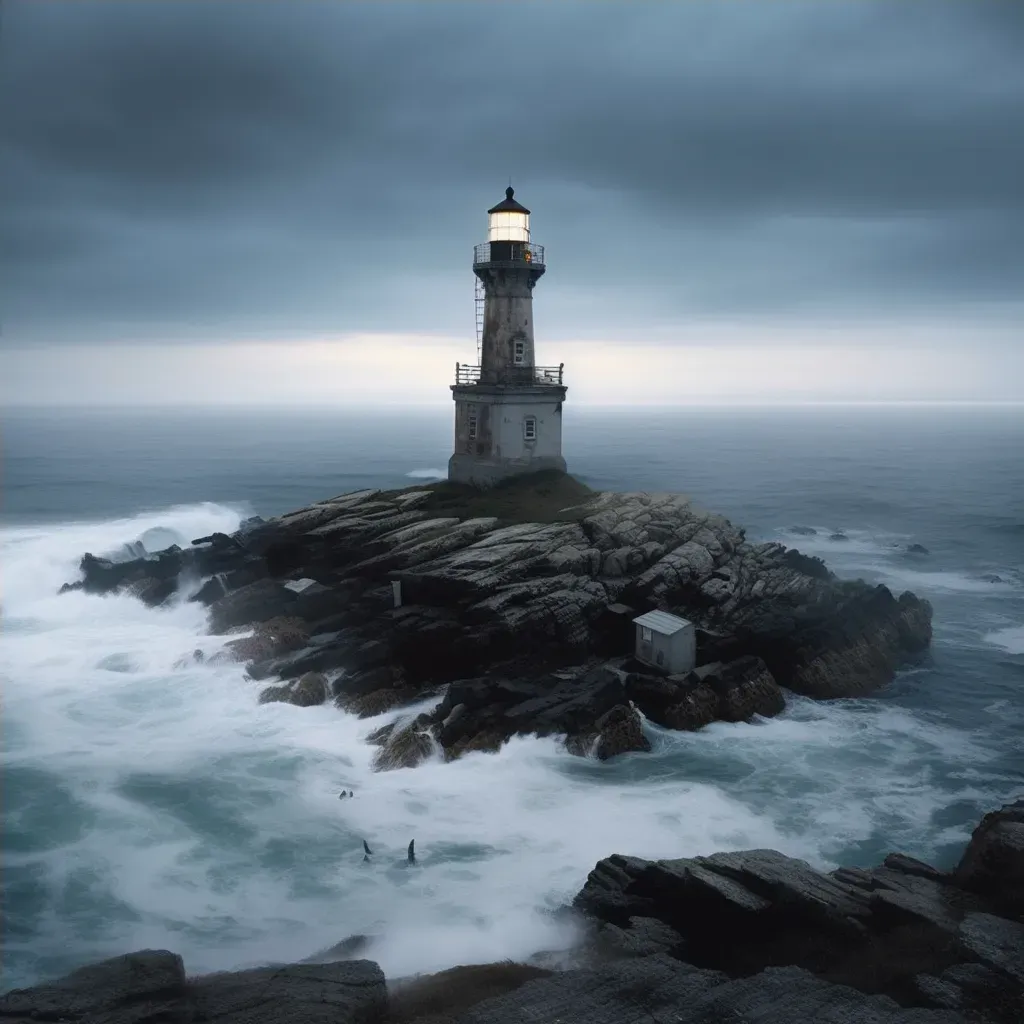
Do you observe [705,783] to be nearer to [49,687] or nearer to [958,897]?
[958,897]

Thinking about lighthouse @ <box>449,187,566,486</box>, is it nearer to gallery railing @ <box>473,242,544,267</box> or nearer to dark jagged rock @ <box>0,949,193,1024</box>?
gallery railing @ <box>473,242,544,267</box>

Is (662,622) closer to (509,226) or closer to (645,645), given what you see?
(645,645)

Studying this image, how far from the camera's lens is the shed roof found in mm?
27516

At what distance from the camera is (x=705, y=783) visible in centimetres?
2288

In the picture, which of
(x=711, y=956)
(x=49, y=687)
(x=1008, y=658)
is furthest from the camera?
(x=1008, y=658)

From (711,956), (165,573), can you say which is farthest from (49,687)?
(711,956)

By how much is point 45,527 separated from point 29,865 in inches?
2179

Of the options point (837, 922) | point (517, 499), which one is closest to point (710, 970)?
point (837, 922)

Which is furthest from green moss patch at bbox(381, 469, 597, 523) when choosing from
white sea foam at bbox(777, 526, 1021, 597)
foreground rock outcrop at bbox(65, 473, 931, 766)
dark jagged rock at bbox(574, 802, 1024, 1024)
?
white sea foam at bbox(777, 526, 1021, 597)

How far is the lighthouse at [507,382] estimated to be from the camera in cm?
4078

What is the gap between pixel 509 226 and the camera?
40.8m

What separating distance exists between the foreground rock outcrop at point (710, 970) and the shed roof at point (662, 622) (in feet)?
36.8

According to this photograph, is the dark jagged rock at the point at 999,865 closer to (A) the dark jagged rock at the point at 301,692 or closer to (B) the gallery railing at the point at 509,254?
(A) the dark jagged rock at the point at 301,692

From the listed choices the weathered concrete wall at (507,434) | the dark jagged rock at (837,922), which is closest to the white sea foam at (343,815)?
the dark jagged rock at (837,922)
